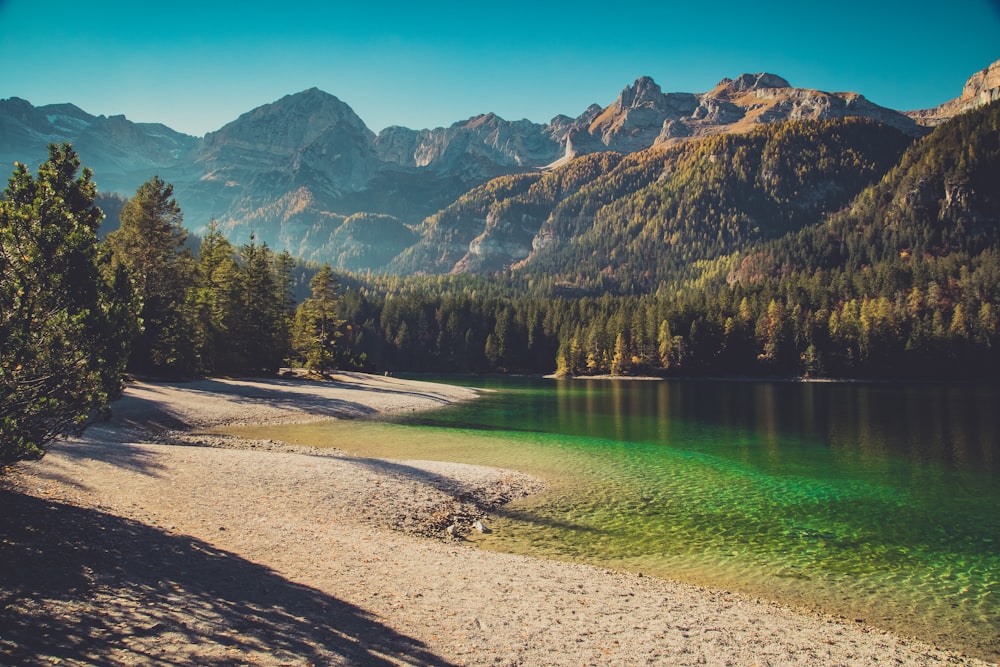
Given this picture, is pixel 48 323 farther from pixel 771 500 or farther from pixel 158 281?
pixel 158 281

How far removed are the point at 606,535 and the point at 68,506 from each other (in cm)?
1763

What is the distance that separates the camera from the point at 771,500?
26.9m

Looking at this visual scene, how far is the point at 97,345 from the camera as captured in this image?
536 inches

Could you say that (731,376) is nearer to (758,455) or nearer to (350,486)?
(758,455)

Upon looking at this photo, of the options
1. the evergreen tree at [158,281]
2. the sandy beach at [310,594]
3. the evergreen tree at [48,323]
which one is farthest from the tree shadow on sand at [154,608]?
the evergreen tree at [158,281]

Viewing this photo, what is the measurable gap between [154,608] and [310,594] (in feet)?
10.4

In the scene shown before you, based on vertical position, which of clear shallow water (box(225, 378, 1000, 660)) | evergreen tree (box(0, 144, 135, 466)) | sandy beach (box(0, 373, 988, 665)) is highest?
evergreen tree (box(0, 144, 135, 466))

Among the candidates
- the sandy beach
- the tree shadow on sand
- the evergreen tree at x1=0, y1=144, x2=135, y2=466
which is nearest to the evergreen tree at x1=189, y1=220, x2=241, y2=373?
the sandy beach

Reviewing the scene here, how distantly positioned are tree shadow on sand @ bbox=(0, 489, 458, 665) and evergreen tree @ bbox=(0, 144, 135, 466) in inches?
101

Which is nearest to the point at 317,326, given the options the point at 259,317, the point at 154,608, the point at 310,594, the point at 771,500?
the point at 259,317

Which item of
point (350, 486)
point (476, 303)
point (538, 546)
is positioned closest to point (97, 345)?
point (350, 486)

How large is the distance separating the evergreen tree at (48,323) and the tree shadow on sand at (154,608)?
256cm

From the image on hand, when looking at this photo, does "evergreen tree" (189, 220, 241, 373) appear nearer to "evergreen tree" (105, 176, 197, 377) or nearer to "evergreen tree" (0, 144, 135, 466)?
"evergreen tree" (105, 176, 197, 377)

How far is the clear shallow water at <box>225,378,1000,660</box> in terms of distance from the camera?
54.9 feet
